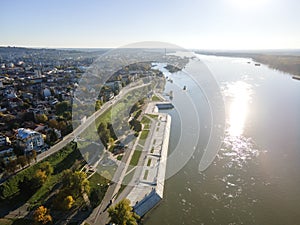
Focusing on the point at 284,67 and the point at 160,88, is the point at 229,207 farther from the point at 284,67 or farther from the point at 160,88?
the point at 284,67

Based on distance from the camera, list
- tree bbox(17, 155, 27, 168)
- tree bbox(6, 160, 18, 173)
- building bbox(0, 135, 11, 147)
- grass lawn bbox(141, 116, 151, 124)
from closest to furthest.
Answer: tree bbox(6, 160, 18, 173)
tree bbox(17, 155, 27, 168)
building bbox(0, 135, 11, 147)
grass lawn bbox(141, 116, 151, 124)

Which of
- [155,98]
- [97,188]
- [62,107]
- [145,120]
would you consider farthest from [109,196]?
[155,98]

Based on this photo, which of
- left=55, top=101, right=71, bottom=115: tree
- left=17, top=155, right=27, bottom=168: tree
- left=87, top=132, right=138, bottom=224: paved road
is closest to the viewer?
left=87, top=132, right=138, bottom=224: paved road

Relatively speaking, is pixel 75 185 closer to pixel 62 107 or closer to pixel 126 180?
pixel 126 180

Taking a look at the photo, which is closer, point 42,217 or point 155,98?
point 42,217

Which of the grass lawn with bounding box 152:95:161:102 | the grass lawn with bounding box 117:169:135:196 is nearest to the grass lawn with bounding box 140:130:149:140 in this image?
the grass lawn with bounding box 117:169:135:196

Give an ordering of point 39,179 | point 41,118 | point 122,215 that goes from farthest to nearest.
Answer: point 41,118 → point 39,179 → point 122,215

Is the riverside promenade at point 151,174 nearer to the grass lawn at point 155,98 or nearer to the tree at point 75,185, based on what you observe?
the tree at point 75,185

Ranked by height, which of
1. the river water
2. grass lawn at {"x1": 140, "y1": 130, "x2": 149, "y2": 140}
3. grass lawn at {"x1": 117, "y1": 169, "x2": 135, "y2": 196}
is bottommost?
the river water

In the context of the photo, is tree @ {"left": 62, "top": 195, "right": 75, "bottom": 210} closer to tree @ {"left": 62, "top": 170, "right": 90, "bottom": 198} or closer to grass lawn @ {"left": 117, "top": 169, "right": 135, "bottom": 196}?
tree @ {"left": 62, "top": 170, "right": 90, "bottom": 198}
